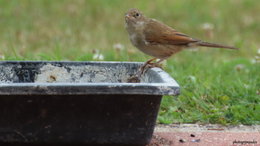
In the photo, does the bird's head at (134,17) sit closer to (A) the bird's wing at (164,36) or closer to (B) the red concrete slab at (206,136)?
(A) the bird's wing at (164,36)

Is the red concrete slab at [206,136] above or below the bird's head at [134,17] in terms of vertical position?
below

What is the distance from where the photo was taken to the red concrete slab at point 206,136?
Answer: 175 inches

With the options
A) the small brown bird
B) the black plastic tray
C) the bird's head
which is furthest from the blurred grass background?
the black plastic tray

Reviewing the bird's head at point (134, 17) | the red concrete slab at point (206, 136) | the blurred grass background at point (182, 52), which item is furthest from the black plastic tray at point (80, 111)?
the bird's head at point (134, 17)

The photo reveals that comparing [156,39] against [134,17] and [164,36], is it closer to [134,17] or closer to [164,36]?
[164,36]

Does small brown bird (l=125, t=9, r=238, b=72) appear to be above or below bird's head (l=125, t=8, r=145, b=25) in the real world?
below

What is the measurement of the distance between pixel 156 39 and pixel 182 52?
Result: 2.72m

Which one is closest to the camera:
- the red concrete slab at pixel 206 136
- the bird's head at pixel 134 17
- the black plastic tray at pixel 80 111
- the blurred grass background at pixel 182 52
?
the black plastic tray at pixel 80 111

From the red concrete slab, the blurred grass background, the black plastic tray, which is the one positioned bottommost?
the blurred grass background

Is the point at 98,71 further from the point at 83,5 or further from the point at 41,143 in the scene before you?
the point at 83,5

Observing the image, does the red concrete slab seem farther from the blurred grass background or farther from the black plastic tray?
the black plastic tray

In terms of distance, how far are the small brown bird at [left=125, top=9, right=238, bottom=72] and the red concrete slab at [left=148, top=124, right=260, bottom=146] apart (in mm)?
1000

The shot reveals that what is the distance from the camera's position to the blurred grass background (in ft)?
18.1

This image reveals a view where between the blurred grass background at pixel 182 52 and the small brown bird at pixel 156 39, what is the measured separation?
0.44 metres
